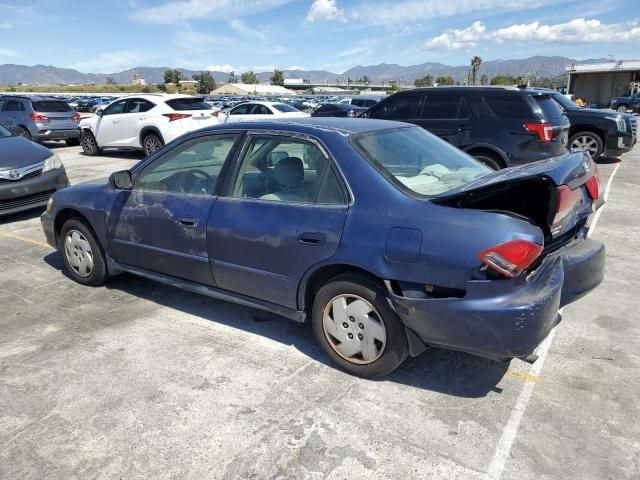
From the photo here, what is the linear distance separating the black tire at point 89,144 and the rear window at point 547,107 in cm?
1133

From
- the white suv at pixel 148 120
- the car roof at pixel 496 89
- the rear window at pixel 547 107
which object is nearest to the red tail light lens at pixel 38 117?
the white suv at pixel 148 120

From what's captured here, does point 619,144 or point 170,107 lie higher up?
point 170,107

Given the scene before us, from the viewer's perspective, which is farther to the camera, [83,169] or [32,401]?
[83,169]

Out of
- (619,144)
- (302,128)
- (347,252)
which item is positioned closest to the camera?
(347,252)

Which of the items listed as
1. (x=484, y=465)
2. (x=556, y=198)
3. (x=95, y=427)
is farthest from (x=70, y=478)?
(x=556, y=198)

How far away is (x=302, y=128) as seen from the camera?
11.4ft

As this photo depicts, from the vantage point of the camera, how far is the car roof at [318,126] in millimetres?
3414

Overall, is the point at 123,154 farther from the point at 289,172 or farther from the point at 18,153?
the point at 289,172

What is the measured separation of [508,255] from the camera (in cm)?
257

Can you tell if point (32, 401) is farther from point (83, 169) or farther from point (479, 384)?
point (83, 169)

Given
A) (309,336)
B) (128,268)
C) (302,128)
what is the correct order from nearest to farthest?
(302,128) < (309,336) < (128,268)

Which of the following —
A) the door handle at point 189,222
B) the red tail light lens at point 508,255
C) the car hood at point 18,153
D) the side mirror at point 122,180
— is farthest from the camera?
the car hood at point 18,153

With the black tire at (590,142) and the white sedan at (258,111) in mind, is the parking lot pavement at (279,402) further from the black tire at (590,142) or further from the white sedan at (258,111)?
the white sedan at (258,111)

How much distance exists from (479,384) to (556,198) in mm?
1223
